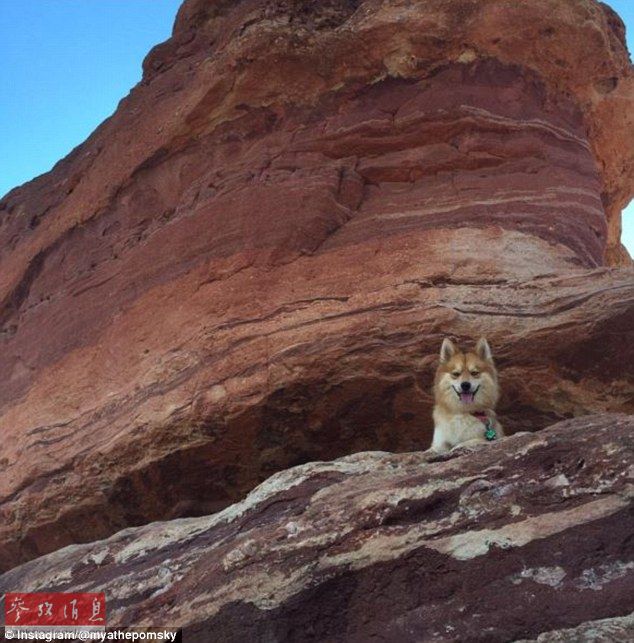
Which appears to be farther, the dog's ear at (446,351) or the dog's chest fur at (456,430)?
the dog's ear at (446,351)

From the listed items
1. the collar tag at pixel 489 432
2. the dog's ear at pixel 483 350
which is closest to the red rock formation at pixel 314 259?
the dog's ear at pixel 483 350

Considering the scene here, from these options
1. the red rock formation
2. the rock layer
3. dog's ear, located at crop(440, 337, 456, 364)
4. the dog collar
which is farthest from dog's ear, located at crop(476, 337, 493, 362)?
the rock layer

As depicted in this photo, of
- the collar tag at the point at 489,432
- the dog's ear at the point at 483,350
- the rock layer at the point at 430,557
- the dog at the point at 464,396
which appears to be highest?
the dog's ear at the point at 483,350

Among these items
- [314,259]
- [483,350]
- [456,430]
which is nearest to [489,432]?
[456,430]

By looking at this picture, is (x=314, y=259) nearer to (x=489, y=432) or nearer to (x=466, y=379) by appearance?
(x=466, y=379)

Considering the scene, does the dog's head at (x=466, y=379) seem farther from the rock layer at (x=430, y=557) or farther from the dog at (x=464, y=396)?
the rock layer at (x=430, y=557)

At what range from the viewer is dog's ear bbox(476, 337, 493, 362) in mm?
10758

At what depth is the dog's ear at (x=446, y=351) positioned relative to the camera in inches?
427

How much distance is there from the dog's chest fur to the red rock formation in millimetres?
1383

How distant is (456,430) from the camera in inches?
398

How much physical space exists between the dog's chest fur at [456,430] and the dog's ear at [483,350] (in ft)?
2.95

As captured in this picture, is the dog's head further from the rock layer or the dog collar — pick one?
the rock layer

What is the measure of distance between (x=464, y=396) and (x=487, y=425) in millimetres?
488

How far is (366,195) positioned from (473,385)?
4.85 meters
